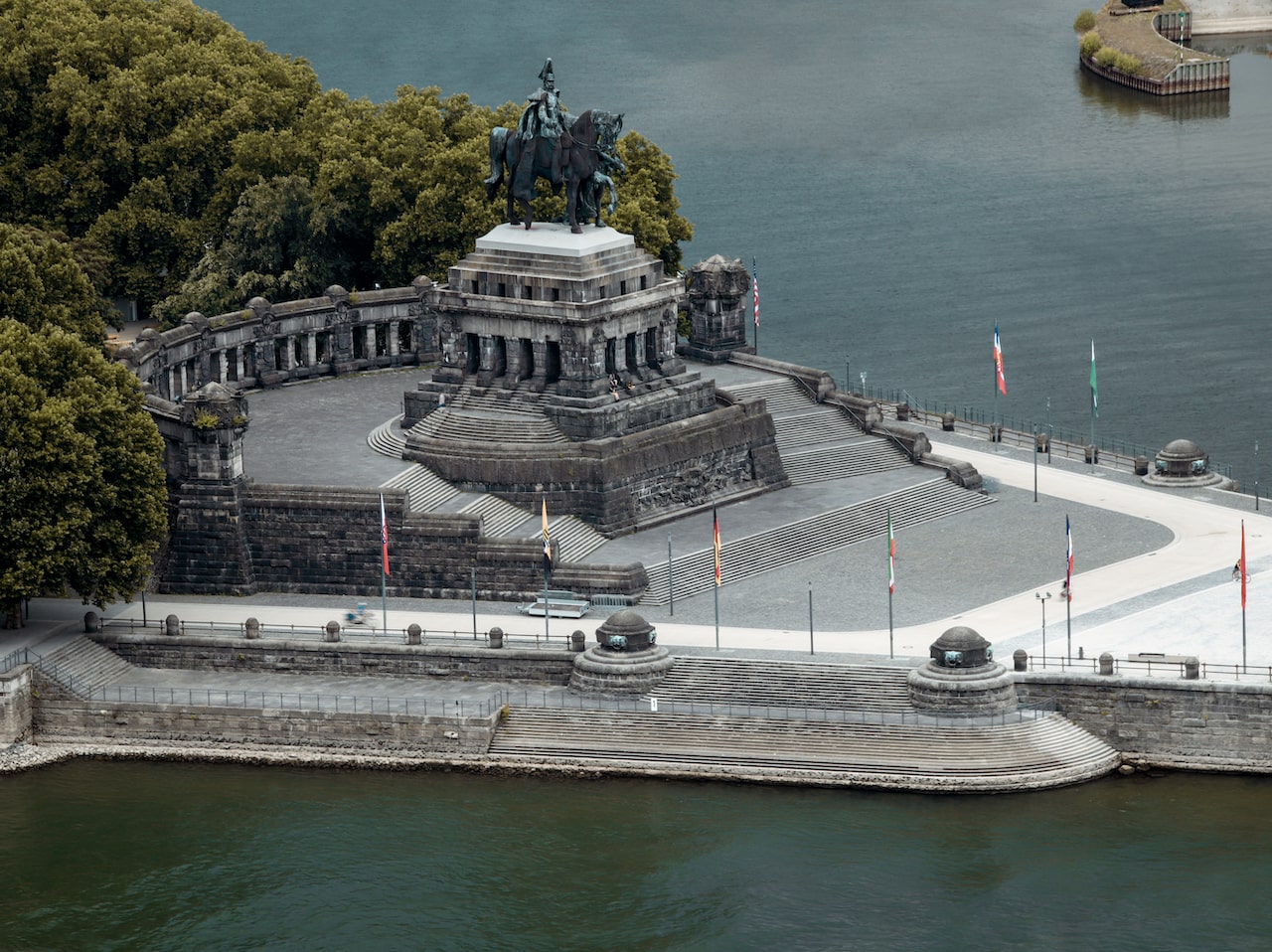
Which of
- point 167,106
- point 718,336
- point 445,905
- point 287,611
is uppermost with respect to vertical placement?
point 167,106

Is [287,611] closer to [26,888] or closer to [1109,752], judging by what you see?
[26,888]

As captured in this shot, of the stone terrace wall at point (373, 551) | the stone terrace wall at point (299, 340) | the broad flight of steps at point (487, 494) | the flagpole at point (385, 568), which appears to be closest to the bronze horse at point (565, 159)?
the broad flight of steps at point (487, 494)

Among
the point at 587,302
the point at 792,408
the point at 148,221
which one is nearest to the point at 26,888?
the point at 587,302

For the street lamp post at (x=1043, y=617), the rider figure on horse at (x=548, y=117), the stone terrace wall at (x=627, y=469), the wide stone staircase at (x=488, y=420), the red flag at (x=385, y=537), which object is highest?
the rider figure on horse at (x=548, y=117)

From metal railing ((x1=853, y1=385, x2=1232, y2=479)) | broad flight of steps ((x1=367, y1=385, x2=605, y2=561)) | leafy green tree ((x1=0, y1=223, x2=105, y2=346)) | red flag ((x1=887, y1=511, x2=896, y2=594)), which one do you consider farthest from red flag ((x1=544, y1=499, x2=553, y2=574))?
A: metal railing ((x1=853, y1=385, x2=1232, y2=479))

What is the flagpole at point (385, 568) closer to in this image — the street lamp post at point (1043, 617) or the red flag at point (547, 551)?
the red flag at point (547, 551)
